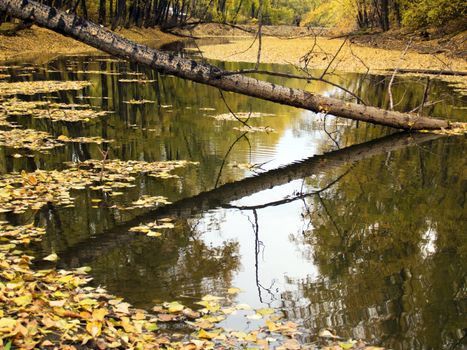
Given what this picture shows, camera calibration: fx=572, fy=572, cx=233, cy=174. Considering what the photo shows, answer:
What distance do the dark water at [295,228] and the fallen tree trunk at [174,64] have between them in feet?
2.32

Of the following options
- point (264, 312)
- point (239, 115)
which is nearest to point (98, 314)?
point (264, 312)

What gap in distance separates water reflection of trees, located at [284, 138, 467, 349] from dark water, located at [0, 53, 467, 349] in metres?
0.01

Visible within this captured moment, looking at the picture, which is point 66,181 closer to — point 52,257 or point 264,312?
point 52,257

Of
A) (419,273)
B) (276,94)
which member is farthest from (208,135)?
(419,273)

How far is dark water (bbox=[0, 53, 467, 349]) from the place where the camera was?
14.1 ft

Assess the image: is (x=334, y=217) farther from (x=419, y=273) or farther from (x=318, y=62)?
(x=318, y=62)

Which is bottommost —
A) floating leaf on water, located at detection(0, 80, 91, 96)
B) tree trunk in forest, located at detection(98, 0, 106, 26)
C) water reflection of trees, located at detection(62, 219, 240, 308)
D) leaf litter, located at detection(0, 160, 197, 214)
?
water reflection of trees, located at detection(62, 219, 240, 308)

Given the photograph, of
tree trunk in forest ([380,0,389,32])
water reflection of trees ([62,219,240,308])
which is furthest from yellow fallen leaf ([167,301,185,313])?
tree trunk in forest ([380,0,389,32])

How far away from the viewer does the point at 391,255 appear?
5340 mm

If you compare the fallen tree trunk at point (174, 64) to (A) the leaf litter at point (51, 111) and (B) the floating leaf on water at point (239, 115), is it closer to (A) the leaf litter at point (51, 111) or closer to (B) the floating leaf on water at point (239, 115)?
(B) the floating leaf on water at point (239, 115)

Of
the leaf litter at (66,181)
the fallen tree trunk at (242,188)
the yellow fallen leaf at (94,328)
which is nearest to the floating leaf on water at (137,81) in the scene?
the fallen tree trunk at (242,188)

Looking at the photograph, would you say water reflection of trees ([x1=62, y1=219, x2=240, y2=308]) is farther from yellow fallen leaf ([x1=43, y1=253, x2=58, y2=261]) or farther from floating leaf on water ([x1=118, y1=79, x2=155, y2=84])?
floating leaf on water ([x1=118, y1=79, x2=155, y2=84])

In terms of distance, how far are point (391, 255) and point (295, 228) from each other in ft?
3.60

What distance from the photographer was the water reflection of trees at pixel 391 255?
158 inches
